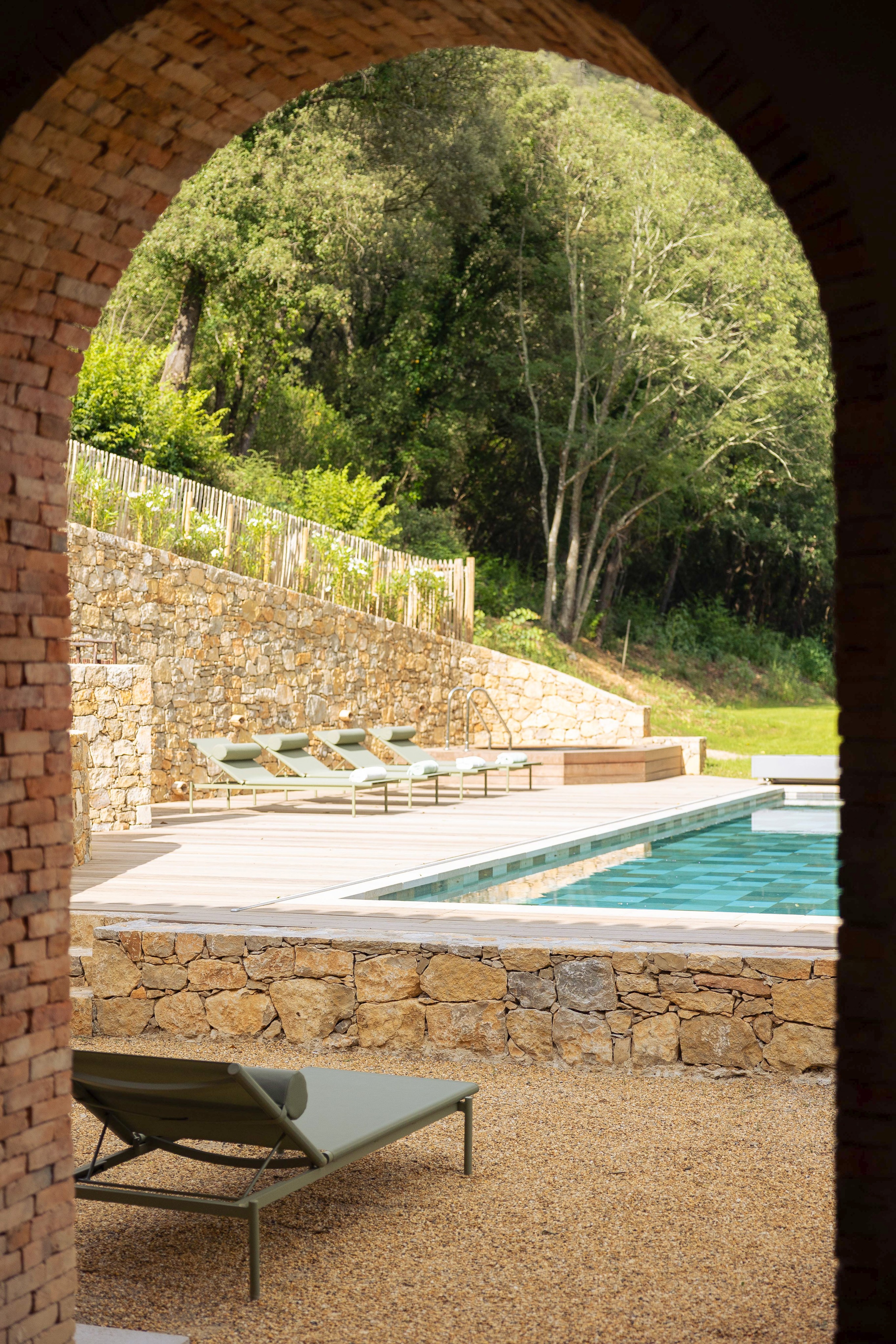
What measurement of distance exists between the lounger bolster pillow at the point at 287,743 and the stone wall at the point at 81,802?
3897mm

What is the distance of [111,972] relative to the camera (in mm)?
5750

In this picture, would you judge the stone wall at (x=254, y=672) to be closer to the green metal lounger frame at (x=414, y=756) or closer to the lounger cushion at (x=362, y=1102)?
the green metal lounger frame at (x=414, y=756)

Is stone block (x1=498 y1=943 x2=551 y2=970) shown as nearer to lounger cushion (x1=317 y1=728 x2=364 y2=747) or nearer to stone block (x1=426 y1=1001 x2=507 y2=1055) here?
stone block (x1=426 y1=1001 x2=507 y2=1055)

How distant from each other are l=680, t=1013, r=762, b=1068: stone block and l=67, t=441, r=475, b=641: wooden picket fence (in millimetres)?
8958

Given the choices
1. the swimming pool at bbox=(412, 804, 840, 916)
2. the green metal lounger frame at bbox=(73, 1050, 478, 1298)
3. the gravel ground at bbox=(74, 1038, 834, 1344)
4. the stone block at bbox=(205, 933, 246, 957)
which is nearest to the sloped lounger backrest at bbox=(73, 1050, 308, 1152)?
the green metal lounger frame at bbox=(73, 1050, 478, 1298)

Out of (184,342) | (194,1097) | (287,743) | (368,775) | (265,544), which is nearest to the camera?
(194,1097)

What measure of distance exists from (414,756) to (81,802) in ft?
18.8

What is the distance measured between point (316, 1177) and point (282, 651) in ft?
37.5

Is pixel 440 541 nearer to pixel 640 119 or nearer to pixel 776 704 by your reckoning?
pixel 776 704

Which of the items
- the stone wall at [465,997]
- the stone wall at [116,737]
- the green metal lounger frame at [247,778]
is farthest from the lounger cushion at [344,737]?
the stone wall at [465,997]

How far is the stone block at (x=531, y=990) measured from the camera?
523cm

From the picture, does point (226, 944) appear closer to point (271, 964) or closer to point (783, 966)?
point (271, 964)

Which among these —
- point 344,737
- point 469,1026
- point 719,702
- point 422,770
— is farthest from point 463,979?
point 719,702

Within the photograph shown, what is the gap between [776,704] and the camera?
26.2 meters
